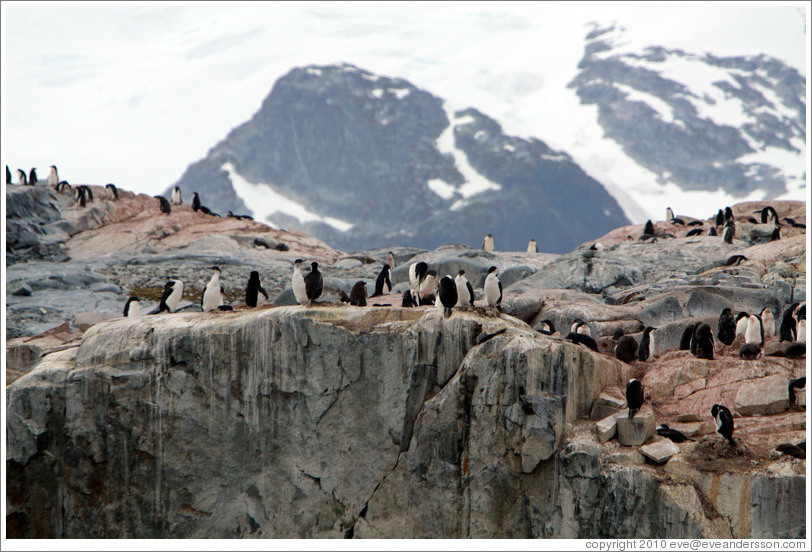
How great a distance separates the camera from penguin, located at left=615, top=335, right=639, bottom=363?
23.5 meters

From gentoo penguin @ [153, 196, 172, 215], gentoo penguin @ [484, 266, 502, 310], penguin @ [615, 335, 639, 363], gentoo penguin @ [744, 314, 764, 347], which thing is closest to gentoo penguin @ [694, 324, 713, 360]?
penguin @ [615, 335, 639, 363]

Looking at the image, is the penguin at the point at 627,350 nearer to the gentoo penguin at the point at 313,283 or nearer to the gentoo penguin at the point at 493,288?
the gentoo penguin at the point at 493,288

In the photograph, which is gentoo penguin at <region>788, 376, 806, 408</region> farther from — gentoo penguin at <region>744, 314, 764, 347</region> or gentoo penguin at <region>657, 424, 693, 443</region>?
gentoo penguin at <region>744, 314, 764, 347</region>

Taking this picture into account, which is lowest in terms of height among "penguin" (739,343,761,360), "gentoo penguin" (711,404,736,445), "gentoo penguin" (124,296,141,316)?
"gentoo penguin" (711,404,736,445)

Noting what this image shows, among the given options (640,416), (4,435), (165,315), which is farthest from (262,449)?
(640,416)

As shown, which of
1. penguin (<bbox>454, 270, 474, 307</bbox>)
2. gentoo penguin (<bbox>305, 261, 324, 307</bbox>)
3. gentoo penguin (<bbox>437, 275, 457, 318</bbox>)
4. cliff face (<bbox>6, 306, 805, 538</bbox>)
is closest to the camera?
cliff face (<bbox>6, 306, 805, 538</bbox>)

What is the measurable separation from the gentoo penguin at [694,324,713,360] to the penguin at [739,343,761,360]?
0.72 m

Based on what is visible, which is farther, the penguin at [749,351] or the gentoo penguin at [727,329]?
the gentoo penguin at [727,329]

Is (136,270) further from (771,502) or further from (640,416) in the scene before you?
(771,502)

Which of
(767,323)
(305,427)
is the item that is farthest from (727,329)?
(305,427)

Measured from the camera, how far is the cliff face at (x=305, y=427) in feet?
64.7

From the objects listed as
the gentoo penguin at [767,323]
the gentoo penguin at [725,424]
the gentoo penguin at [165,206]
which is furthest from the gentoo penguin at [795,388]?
the gentoo penguin at [165,206]

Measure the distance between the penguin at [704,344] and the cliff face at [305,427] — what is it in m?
2.09

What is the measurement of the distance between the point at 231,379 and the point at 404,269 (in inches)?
683
